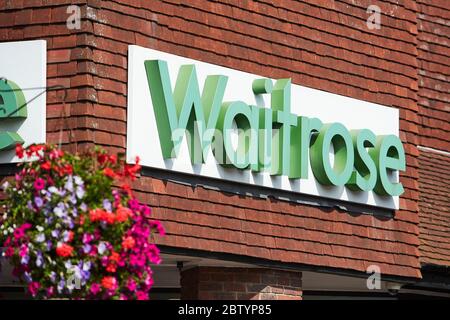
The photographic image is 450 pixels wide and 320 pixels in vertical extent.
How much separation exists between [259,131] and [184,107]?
1.24 meters

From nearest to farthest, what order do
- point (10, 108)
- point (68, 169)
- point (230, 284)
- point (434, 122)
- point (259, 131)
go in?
point (68, 169) → point (10, 108) → point (259, 131) → point (230, 284) → point (434, 122)

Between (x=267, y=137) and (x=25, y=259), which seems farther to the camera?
(x=267, y=137)

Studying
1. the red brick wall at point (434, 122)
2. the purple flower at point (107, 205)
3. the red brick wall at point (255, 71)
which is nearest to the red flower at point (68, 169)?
the purple flower at point (107, 205)

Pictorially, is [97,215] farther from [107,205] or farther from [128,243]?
[128,243]

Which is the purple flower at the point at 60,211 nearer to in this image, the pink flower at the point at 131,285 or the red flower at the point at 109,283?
the red flower at the point at 109,283

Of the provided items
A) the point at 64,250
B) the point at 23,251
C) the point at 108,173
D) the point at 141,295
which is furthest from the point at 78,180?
the point at 141,295

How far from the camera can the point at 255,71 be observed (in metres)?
16.4

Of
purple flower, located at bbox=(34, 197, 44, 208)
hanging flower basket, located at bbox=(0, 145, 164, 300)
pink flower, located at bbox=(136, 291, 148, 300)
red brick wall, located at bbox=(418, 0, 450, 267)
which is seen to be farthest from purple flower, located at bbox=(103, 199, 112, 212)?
red brick wall, located at bbox=(418, 0, 450, 267)

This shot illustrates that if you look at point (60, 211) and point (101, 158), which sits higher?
point (101, 158)

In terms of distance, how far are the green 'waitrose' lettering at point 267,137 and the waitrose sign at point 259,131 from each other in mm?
10

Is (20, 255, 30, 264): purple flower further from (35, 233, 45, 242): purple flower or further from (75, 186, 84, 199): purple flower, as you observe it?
(75, 186, 84, 199): purple flower

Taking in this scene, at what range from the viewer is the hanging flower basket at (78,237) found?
12.2 m
